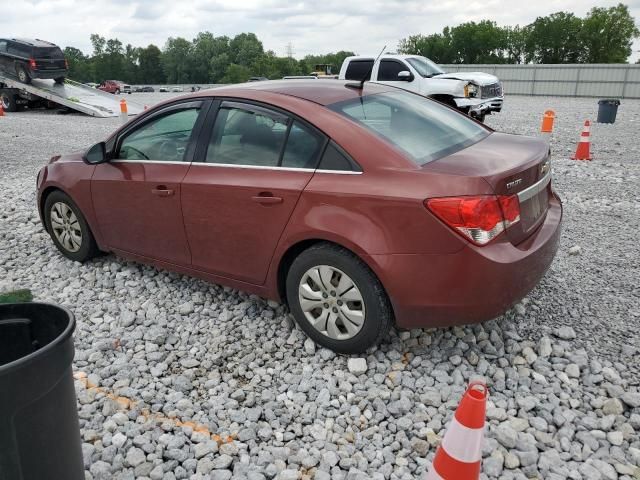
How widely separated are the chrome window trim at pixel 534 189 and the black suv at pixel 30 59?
20.7 meters

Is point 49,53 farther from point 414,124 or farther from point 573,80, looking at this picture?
point 573,80

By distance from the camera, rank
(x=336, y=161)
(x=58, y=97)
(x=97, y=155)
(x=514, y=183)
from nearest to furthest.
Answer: (x=514, y=183)
(x=336, y=161)
(x=97, y=155)
(x=58, y=97)

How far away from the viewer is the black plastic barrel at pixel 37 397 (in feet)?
5.77

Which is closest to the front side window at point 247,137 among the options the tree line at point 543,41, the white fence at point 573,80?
the white fence at point 573,80

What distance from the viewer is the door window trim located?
3.83 metres

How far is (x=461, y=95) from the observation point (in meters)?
13.9

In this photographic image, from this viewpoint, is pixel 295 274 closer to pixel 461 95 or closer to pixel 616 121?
pixel 461 95

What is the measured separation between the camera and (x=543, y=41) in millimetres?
81312

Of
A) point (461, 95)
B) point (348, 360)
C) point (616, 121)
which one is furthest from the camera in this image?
point (616, 121)

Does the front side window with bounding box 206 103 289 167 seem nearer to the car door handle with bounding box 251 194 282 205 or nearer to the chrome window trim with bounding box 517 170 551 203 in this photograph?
the car door handle with bounding box 251 194 282 205

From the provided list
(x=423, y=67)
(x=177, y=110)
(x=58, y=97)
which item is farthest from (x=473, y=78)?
(x=58, y=97)

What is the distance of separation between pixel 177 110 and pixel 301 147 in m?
1.21

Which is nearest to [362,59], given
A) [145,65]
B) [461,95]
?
[461,95]

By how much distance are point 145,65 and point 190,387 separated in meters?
124
